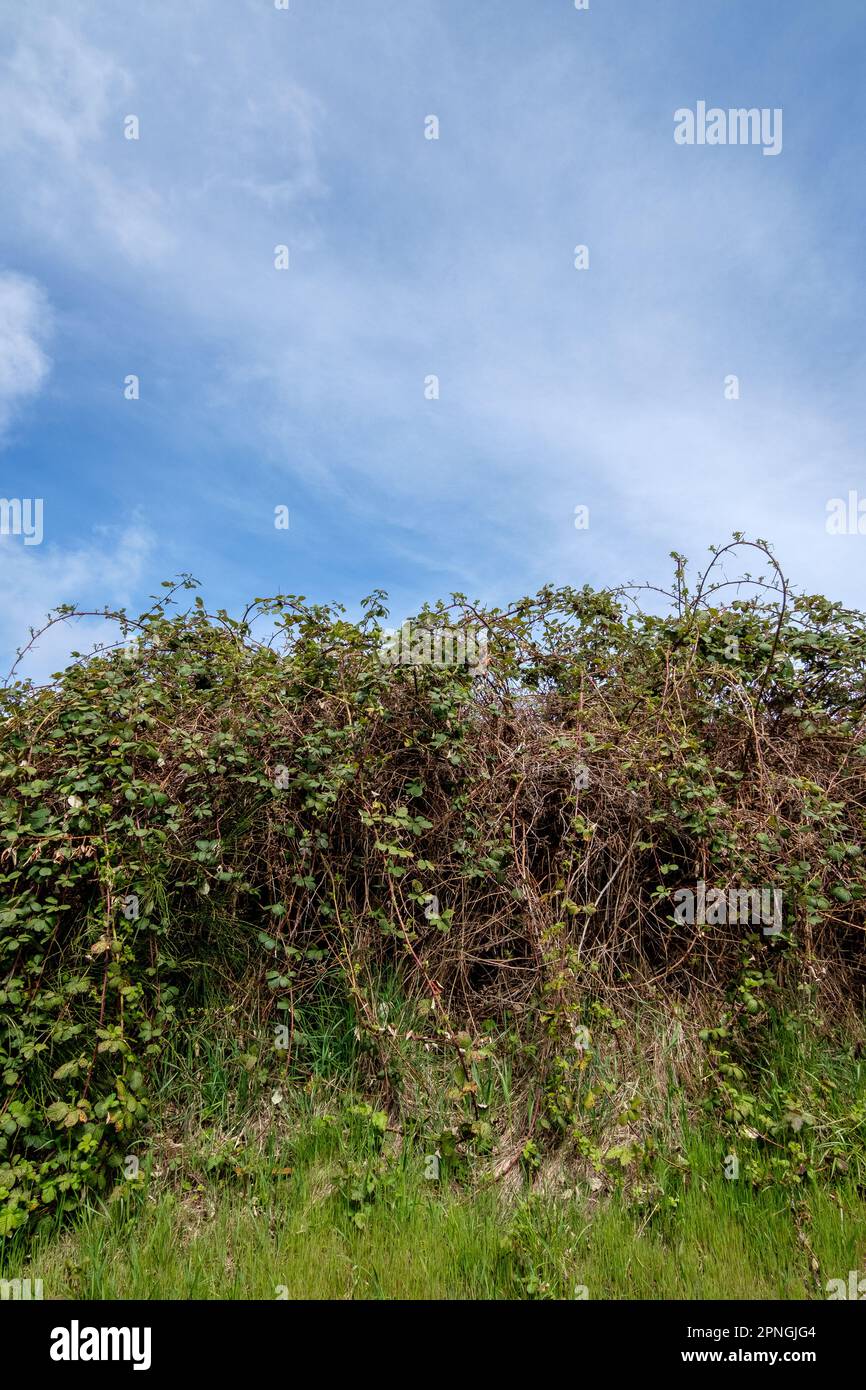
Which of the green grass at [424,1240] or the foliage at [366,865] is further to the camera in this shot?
the foliage at [366,865]

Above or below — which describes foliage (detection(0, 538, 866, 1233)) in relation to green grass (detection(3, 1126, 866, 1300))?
above

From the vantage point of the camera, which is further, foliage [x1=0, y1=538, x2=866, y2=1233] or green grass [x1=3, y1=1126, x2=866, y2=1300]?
foliage [x1=0, y1=538, x2=866, y2=1233]

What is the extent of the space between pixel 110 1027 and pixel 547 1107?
213 centimetres

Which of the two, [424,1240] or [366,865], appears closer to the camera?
[424,1240]

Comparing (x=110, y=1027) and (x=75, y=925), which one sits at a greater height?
(x=75, y=925)

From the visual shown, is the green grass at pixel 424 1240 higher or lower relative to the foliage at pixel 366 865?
lower

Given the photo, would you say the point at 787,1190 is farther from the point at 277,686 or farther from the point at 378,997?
the point at 277,686

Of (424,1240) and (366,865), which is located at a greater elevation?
(366,865)
